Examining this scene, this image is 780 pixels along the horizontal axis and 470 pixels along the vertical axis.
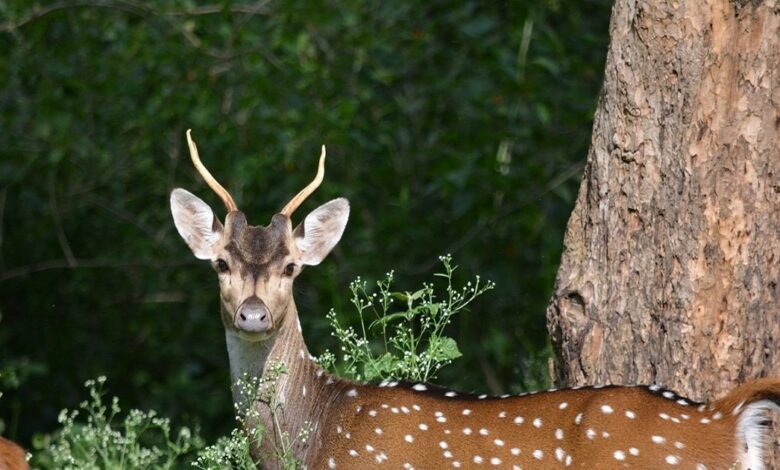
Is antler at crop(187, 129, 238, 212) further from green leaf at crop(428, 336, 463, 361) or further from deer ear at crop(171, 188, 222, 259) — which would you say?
green leaf at crop(428, 336, 463, 361)

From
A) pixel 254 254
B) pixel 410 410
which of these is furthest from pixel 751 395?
pixel 254 254

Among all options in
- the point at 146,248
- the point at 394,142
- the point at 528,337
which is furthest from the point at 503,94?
the point at 146,248

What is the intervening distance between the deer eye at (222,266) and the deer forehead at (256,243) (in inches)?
2.0

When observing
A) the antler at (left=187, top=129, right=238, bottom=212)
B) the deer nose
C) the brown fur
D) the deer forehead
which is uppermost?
the antler at (left=187, top=129, right=238, bottom=212)

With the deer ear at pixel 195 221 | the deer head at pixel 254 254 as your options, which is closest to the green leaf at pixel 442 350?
the deer head at pixel 254 254

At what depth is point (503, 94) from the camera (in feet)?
34.1

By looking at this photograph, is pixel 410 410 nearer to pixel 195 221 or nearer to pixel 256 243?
pixel 256 243

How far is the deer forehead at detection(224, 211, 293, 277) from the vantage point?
6.11 metres

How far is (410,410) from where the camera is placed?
19.4ft

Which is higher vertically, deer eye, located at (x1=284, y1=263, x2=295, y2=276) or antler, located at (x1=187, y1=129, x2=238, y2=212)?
antler, located at (x1=187, y1=129, x2=238, y2=212)

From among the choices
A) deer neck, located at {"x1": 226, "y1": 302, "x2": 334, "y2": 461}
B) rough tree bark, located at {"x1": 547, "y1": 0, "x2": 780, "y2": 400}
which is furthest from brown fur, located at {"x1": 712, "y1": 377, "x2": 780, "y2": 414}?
deer neck, located at {"x1": 226, "y1": 302, "x2": 334, "y2": 461}

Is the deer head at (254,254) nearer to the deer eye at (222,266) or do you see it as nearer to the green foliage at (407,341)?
the deer eye at (222,266)

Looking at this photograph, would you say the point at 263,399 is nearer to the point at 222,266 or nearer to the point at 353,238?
the point at 222,266

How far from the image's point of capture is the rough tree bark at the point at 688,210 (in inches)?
241
